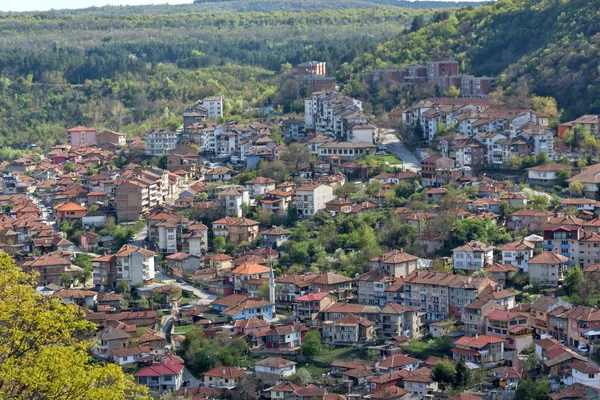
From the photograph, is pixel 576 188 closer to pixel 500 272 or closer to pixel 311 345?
pixel 500 272

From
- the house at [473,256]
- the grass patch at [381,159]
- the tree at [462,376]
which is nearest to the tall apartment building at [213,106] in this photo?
the grass patch at [381,159]

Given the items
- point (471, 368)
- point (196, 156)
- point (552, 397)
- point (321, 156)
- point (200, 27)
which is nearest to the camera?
point (552, 397)

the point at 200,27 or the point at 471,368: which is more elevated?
the point at 200,27

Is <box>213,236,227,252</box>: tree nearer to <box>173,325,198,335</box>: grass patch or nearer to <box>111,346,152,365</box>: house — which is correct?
<box>173,325,198,335</box>: grass patch

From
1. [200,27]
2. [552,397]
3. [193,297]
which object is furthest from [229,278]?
[200,27]

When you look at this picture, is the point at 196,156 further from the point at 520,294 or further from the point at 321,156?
the point at 520,294

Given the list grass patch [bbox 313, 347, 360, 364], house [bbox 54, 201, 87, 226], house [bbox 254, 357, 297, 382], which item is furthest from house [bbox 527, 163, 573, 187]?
house [bbox 54, 201, 87, 226]
